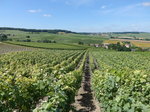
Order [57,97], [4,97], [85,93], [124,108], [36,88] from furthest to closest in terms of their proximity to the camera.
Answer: [85,93] < [36,88] < [4,97] < [57,97] < [124,108]

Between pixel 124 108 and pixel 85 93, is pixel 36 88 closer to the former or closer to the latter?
pixel 124 108

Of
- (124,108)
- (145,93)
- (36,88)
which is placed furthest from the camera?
(36,88)

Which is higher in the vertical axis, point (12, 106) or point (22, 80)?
point (22, 80)

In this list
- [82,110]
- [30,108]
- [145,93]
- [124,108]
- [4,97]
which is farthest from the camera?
[82,110]

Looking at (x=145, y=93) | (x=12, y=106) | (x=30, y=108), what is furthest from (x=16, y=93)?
(x=145, y=93)

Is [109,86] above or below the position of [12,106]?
above

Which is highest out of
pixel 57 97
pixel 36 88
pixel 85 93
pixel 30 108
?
pixel 57 97

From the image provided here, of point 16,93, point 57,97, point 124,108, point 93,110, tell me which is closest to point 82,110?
point 93,110

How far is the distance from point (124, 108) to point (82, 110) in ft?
20.3

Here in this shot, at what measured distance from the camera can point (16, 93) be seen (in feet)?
21.5

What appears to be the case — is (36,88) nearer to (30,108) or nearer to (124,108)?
(30,108)

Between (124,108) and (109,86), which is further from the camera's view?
(109,86)

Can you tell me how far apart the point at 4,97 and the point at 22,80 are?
4.74ft

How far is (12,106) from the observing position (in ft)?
21.3
